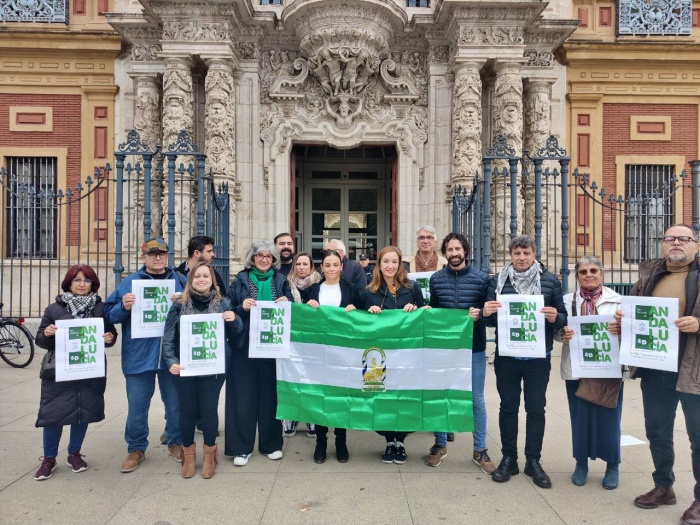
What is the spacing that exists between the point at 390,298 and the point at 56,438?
317 centimetres

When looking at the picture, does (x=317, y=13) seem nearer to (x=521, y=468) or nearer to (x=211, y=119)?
(x=211, y=119)

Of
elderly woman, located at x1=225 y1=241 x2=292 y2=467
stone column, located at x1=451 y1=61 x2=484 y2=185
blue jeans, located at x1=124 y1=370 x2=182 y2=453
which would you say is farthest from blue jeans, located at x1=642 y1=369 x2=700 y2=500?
stone column, located at x1=451 y1=61 x2=484 y2=185

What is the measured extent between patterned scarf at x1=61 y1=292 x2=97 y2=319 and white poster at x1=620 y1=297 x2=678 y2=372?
4.44 m

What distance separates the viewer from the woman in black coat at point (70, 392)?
14.8 feet

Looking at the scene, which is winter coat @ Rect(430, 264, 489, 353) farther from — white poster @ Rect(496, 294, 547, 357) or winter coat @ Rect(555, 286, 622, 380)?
winter coat @ Rect(555, 286, 622, 380)

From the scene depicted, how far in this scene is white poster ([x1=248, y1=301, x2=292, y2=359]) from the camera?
16.0ft

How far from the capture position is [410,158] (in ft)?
42.2

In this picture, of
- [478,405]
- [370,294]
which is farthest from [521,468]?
[370,294]

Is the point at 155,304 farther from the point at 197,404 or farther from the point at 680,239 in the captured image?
the point at 680,239

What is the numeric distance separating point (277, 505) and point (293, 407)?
105 centimetres

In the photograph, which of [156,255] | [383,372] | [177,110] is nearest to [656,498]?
[383,372]

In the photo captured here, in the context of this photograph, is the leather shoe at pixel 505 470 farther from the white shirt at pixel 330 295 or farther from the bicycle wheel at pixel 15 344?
the bicycle wheel at pixel 15 344

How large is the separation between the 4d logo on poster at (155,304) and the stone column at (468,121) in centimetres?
849

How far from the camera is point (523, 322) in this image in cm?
444
